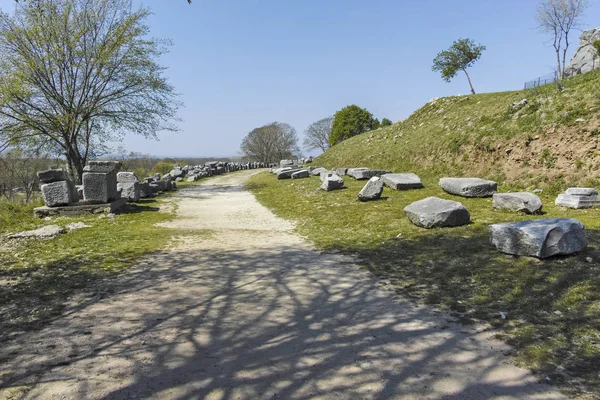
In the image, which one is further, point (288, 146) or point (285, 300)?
point (288, 146)

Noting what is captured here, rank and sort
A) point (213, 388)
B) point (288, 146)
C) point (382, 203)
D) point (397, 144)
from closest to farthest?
point (213, 388)
point (382, 203)
point (397, 144)
point (288, 146)

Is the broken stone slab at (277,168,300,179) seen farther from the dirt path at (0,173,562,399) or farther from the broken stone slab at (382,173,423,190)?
the dirt path at (0,173,562,399)

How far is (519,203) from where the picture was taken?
7836mm

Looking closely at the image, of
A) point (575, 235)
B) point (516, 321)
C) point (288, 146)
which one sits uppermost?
point (288, 146)

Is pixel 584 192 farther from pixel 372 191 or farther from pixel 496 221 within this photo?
pixel 372 191

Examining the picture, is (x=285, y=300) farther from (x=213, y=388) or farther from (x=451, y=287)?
(x=451, y=287)

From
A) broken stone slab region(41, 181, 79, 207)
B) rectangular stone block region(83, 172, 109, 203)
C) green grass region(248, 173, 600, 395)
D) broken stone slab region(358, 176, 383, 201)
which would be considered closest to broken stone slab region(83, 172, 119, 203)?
rectangular stone block region(83, 172, 109, 203)

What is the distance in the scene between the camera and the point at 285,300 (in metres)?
4.44

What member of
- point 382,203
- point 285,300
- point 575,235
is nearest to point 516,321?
point 575,235

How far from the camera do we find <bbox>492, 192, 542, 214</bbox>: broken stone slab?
766 cm

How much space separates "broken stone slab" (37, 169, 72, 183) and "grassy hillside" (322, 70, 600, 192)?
13378mm

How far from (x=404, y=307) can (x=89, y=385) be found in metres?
3.21

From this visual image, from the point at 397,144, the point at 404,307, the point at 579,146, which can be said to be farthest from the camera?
the point at 397,144

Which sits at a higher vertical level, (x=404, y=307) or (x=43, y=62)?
(x=43, y=62)
